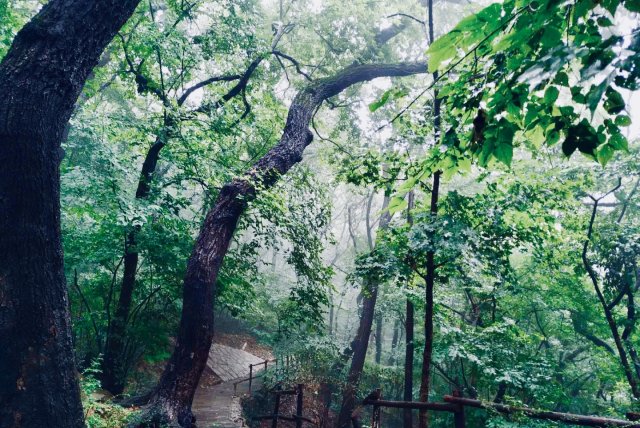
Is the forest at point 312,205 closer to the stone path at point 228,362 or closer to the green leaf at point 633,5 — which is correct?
the green leaf at point 633,5

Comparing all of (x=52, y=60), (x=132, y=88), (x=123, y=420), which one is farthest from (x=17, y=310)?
(x=132, y=88)

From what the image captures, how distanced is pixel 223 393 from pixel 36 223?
477 inches

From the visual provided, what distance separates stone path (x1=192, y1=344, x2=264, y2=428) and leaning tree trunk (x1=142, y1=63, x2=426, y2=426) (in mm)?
3852

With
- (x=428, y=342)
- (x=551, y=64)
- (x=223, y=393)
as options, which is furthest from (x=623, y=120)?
(x=223, y=393)

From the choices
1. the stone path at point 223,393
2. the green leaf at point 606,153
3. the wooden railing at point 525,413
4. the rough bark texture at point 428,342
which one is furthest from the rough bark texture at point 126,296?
the green leaf at point 606,153

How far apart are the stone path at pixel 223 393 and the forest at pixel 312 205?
195 mm

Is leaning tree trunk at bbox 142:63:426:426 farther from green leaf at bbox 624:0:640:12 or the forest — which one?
green leaf at bbox 624:0:640:12

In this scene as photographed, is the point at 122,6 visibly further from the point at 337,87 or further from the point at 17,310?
the point at 337,87

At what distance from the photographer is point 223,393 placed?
41.3ft

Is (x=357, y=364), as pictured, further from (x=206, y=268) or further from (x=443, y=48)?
(x=443, y=48)

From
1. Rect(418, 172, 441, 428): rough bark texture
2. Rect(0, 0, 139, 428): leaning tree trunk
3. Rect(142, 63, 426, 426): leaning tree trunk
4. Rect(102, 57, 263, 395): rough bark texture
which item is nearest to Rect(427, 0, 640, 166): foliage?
Rect(418, 172, 441, 428): rough bark texture

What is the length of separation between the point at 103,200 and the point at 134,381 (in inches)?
284

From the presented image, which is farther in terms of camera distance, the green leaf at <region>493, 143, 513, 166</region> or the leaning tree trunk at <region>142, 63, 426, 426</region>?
the leaning tree trunk at <region>142, 63, 426, 426</region>

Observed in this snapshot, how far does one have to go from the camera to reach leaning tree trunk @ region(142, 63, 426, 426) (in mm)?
4195
